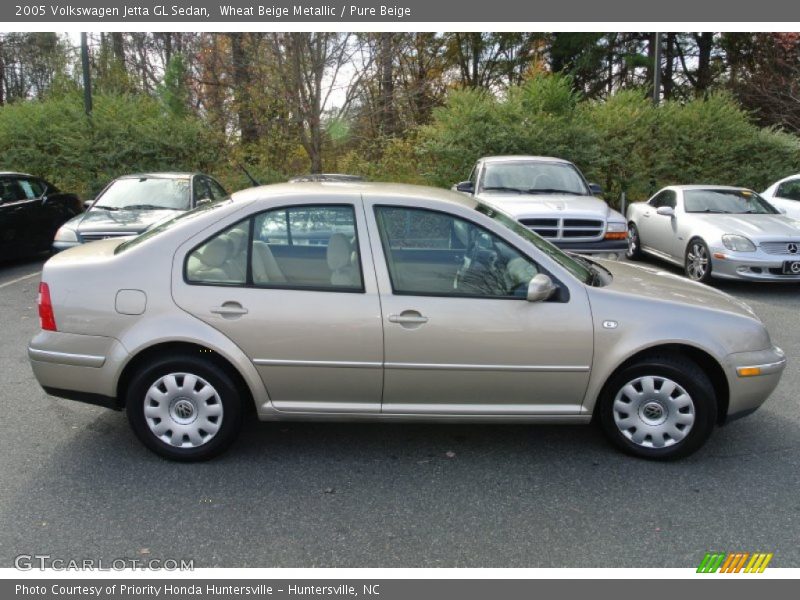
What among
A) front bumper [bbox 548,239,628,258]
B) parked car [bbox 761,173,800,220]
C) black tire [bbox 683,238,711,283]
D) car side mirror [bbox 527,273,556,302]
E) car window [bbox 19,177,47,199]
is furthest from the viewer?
car window [bbox 19,177,47,199]

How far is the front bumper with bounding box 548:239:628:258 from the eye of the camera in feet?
26.0

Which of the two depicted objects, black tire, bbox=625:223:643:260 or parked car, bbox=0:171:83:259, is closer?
parked car, bbox=0:171:83:259

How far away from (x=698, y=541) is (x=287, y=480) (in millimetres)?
2101

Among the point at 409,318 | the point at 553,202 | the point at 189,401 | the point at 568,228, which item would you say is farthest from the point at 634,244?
the point at 189,401

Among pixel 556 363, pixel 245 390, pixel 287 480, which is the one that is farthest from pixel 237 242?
pixel 556 363

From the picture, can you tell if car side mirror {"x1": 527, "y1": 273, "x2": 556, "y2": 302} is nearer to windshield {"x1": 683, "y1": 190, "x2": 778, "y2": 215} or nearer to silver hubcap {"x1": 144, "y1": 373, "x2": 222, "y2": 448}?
silver hubcap {"x1": 144, "y1": 373, "x2": 222, "y2": 448}

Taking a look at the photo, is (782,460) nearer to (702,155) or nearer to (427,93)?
(702,155)

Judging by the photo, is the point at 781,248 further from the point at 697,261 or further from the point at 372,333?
the point at 372,333

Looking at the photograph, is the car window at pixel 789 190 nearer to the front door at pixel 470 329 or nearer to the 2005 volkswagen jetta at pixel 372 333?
the 2005 volkswagen jetta at pixel 372 333

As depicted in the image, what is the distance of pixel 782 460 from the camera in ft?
12.5

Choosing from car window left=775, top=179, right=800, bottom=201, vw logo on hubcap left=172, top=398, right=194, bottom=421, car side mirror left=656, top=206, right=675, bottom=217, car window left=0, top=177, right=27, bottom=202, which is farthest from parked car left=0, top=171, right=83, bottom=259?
car window left=775, top=179, right=800, bottom=201

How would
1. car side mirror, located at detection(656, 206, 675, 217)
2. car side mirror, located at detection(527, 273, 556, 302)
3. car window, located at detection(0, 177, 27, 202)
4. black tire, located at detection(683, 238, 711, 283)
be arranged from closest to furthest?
car side mirror, located at detection(527, 273, 556, 302) → black tire, located at detection(683, 238, 711, 283) → car side mirror, located at detection(656, 206, 675, 217) → car window, located at detection(0, 177, 27, 202)

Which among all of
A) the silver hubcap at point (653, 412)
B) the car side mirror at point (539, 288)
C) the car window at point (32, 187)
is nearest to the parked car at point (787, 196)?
the silver hubcap at point (653, 412)

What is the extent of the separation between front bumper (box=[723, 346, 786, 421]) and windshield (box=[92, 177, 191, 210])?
24.4ft
